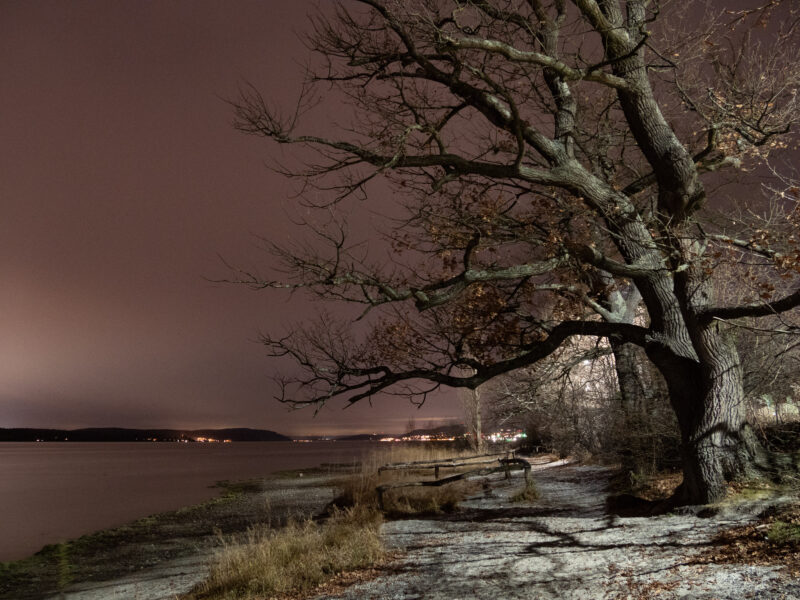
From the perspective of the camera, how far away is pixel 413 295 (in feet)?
27.1

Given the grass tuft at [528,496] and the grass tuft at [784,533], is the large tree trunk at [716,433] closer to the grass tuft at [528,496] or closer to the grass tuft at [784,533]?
the grass tuft at [784,533]

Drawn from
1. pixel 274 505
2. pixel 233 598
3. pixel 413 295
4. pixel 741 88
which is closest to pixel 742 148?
pixel 741 88

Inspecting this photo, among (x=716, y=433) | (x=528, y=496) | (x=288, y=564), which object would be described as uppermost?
(x=716, y=433)

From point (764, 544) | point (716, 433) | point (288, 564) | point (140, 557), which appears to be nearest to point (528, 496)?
point (716, 433)

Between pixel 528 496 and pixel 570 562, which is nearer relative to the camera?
pixel 570 562

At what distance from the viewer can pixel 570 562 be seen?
716 centimetres

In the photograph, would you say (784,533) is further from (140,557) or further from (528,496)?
(140,557)

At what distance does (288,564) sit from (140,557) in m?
8.90

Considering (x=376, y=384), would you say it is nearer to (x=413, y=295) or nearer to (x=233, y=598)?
(x=413, y=295)

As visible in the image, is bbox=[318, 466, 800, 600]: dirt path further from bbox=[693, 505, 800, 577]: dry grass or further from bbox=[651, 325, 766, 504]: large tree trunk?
bbox=[651, 325, 766, 504]: large tree trunk

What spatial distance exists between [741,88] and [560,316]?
18.4ft

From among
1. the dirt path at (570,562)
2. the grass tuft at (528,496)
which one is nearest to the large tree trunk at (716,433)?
the dirt path at (570,562)

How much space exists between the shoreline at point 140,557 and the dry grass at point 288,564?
139cm

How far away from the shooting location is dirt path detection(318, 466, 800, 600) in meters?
5.70
